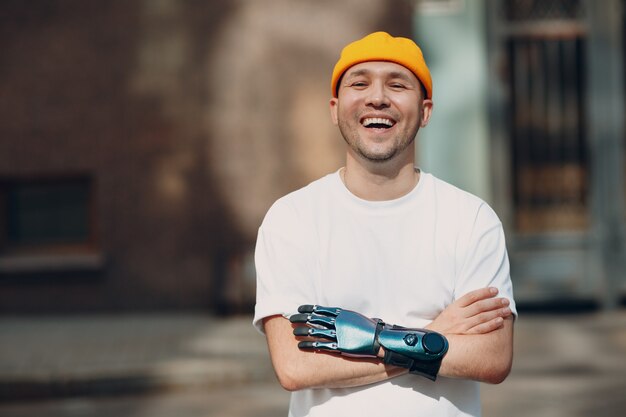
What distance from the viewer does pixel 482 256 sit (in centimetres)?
264

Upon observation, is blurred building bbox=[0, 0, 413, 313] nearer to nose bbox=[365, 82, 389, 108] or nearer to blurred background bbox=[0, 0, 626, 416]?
blurred background bbox=[0, 0, 626, 416]

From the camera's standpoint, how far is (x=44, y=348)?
9617mm

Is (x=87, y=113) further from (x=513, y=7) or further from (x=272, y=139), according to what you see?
(x=513, y=7)

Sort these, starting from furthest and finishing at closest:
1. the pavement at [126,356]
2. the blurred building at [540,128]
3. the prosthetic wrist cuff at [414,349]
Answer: the blurred building at [540,128], the pavement at [126,356], the prosthetic wrist cuff at [414,349]

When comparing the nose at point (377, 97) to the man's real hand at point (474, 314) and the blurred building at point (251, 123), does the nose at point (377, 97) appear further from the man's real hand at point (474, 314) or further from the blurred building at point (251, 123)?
the blurred building at point (251, 123)

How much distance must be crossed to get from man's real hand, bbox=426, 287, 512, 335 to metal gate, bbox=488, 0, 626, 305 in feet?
29.8

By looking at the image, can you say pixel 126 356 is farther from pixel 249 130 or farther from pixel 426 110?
pixel 426 110

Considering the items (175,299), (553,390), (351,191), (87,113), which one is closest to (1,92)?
(87,113)

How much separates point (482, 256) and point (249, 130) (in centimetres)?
923

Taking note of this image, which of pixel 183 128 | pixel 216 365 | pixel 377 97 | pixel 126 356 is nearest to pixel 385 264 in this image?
pixel 377 97

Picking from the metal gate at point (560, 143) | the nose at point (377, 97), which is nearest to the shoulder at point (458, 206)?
the nose at point (377, 97)

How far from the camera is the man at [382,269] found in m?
2.57

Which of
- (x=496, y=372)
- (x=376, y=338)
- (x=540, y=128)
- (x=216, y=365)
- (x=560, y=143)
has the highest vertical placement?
(x=540, y=128)

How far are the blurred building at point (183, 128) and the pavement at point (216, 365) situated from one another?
3.24 feet
